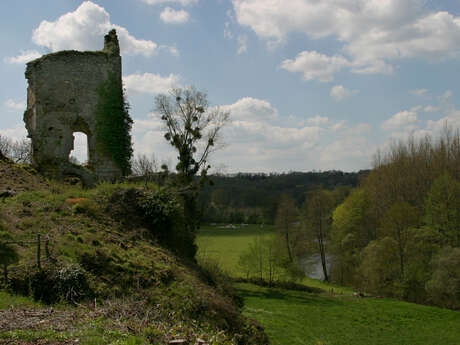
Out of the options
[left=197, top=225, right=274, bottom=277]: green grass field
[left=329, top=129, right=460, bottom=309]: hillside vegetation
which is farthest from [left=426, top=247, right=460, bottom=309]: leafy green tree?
[left=197, top=225, right=274, bottom=277]: green grass field

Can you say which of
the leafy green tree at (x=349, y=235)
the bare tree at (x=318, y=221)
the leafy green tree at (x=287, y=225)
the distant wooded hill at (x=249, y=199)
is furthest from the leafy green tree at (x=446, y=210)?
the distant wooded hill at (x=249, y=199)

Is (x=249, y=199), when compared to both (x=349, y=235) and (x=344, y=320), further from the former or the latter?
(x=344, y=320)

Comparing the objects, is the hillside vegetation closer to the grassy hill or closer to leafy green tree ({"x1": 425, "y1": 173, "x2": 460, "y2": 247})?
leafy green tree ({"x1": 425, "y1": 173, "x2": 460, "y2": 247})

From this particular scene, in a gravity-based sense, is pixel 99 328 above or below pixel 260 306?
above

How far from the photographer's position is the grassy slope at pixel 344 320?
1712 cm

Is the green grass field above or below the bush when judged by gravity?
below

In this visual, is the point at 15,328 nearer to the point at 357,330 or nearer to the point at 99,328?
the point at 99,328

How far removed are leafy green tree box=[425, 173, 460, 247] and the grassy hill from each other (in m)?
23.7

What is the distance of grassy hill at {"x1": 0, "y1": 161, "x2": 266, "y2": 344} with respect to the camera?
596 cm

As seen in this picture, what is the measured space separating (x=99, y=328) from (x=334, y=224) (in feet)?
126

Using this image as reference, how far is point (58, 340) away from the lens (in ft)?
17.0

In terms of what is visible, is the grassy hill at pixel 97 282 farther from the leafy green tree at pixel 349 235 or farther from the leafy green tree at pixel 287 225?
the leafy green tree at pixel 349 235

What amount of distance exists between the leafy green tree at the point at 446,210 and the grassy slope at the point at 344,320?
686 cm

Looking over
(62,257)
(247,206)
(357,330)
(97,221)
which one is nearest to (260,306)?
(357,330)
